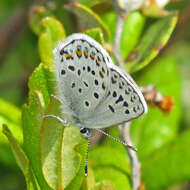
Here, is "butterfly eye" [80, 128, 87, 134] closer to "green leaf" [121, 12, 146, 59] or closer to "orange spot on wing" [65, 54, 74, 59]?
"orange spot on wing" [65, 54, 74, 59]

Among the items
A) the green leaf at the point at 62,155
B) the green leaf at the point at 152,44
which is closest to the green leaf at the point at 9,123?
the green leaf at the point at 62,155

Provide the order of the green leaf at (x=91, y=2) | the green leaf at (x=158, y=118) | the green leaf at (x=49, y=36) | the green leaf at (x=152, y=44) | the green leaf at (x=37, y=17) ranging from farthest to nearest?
the green leaf at (x=158, y=118)
the green leaf at (x=37, y=17)
the green leaf at (x=91, y=2)
the green leaf at (x=152, y=44)
the green leaf at (x=49, y=36)

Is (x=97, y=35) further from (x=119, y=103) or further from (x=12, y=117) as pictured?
(x=12, y=117)

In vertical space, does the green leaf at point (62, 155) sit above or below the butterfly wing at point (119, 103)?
below

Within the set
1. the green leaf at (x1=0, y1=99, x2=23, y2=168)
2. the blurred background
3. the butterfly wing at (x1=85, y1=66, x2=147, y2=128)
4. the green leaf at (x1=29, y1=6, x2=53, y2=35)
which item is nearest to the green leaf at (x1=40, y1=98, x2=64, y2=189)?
the butterfly wing at (x1=85, y1=66, x2=147, y2=128)

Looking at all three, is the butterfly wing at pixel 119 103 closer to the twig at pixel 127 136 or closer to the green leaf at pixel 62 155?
the twig at pixel 127 136
